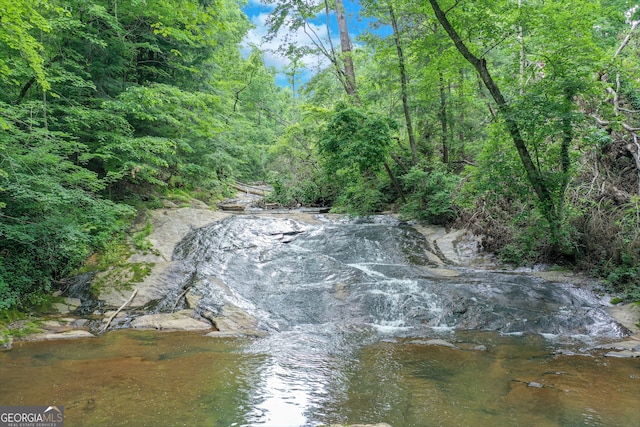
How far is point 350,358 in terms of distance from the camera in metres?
5.08

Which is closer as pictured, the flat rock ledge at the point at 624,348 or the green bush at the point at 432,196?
the flat rock ledge at the point at 624,348

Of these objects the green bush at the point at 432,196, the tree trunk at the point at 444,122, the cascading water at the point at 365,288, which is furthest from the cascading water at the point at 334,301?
the tree trunk at the point at 444,122

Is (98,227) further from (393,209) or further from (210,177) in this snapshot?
(393,209)

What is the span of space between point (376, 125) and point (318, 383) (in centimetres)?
870

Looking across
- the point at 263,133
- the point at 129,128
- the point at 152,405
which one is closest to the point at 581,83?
the point at 152,405

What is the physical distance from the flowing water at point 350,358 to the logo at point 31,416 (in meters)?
0.10

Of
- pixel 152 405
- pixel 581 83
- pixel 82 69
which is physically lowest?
pixel 152 405

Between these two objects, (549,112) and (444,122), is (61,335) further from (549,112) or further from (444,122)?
(444,122)

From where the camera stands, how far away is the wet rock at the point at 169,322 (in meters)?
6.45

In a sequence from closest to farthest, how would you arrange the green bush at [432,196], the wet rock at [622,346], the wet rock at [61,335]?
1. the wet rock at [622,346]
2. the wet rock at [61,335]
3. the green bush at [432,196]

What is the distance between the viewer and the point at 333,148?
38.7 ft

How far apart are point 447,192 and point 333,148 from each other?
380 centimetres

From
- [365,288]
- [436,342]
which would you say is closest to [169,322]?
[365,288]

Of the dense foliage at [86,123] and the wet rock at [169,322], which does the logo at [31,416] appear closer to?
the wet rock at [169,322]
